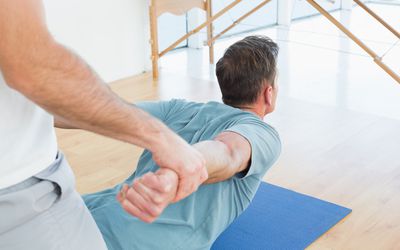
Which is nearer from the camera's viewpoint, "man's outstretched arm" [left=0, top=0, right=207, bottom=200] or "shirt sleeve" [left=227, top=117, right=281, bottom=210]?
"man's outstretched arm" [left=0, top=0, right=207, bottom=200]

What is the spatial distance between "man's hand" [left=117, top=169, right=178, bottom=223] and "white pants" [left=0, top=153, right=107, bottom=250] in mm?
146

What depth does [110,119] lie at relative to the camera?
1140 millimetres

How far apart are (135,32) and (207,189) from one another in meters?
3.28

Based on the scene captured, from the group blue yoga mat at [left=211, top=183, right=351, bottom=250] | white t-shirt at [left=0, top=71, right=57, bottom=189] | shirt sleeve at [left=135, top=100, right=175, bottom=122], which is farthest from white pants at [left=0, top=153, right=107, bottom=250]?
blue yoga mat at [left=211, top=183, right=351, bottom=250]

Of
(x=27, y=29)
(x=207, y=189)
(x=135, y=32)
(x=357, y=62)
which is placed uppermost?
(x=27, y=29)

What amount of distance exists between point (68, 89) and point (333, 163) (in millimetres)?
2356

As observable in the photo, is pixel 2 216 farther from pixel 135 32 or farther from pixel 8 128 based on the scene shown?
pixel 135 32

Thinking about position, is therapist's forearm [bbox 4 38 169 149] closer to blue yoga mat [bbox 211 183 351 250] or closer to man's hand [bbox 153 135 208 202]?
man's hand [bbox 153 135 208 202]

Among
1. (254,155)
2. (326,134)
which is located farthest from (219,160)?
(326,134)

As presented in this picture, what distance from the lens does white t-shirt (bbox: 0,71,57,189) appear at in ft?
3.87

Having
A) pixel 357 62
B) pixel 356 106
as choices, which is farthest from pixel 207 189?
pixel 357 62

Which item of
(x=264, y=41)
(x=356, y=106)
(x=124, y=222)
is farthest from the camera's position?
(x=356, y=106)

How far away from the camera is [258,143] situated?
1.81 m

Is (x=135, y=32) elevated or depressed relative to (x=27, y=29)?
depressed
